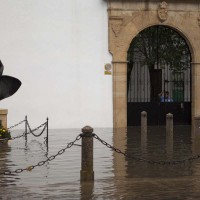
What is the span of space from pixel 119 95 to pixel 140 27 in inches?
108

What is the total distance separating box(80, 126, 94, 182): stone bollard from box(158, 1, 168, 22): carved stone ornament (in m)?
14.5

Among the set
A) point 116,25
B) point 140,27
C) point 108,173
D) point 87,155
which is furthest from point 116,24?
point 87,155

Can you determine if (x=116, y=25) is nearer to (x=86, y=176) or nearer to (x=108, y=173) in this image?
(x=108, y=173)

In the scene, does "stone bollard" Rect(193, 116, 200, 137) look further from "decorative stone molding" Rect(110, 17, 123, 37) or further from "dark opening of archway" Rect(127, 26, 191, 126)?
"decorative stone molding" Rect(110, 17, 123, 37)

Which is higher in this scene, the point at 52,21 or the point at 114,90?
the point at 52,21

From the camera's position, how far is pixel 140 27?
951 inches

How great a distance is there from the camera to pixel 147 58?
2883cm

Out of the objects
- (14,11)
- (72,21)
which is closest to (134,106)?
(72,21)

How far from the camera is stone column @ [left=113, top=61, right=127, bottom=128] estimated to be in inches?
935

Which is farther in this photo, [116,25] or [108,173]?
[116,25]

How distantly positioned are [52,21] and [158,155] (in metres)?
10.5

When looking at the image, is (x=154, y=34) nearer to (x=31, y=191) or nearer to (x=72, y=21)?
(x=72, y=21)

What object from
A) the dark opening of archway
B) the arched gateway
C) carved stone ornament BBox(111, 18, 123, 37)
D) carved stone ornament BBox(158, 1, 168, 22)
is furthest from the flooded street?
carved stone ornament BBox(158, 1, 168, 22)

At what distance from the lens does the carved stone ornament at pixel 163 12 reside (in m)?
24.2
